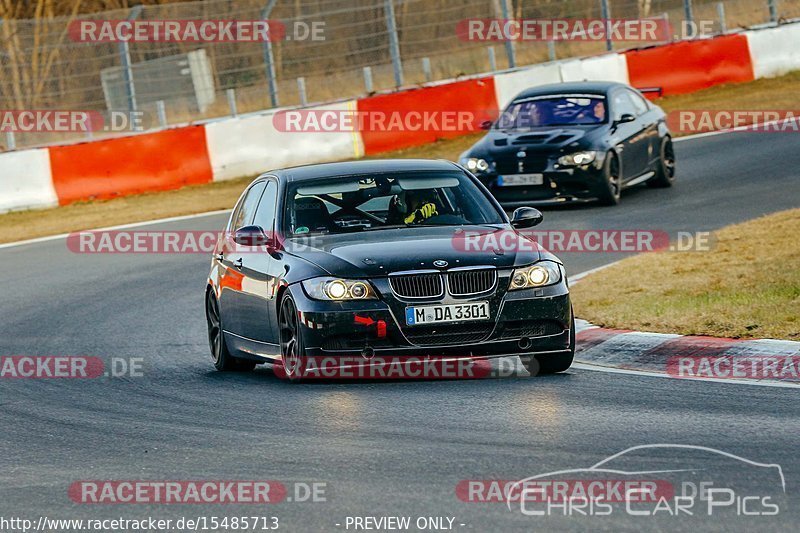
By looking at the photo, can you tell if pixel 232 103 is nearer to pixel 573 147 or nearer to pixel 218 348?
pixel 573 147

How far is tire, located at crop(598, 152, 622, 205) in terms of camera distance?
1912 cm

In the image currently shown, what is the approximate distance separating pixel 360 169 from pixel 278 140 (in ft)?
48.8

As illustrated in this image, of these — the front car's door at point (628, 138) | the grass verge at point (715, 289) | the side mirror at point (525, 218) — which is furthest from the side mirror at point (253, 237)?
the front car's door at point (628, 138)

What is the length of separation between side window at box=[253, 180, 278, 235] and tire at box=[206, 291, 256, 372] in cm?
74

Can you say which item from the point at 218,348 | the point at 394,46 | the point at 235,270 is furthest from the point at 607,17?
the point at 235,270

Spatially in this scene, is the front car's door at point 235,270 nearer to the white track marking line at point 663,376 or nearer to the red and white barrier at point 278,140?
the white track marking line at point 663,376

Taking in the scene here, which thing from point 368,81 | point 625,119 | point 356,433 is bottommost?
point 625,119

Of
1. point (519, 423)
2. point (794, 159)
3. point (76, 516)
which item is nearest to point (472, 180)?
point (519, 423)

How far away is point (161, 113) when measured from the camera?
25.0 meters

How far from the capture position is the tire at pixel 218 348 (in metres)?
10.8

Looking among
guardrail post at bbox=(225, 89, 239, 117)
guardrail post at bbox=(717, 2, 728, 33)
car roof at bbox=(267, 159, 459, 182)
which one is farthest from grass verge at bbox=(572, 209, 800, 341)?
guardrail post at bbox=(717, 2, 728, 33)

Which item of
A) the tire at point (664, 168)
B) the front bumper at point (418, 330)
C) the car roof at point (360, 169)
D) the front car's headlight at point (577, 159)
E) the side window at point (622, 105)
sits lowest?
the tire at point (664, 168)

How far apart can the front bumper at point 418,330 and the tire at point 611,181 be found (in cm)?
1005

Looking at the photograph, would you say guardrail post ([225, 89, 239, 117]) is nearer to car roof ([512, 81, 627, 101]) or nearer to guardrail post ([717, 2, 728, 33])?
car roof ([512, 81, 627, 101])
